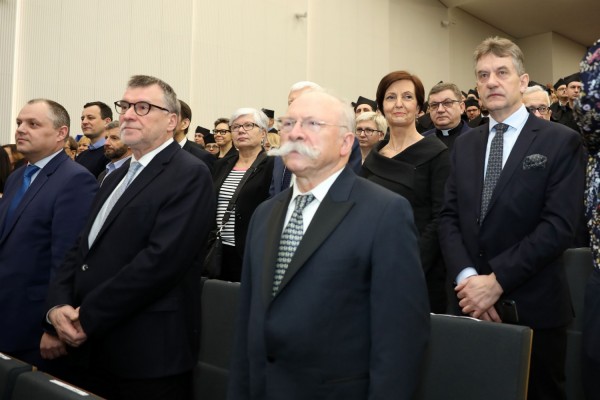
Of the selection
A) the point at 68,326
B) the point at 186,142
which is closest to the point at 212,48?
the point at 186,142

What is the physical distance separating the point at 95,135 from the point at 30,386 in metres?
3.97

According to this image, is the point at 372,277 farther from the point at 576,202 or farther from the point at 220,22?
the point at 220,22

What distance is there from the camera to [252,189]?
380 centimetres

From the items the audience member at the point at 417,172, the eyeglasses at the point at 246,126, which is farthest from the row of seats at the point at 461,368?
the eyeglasses at the point at 246,126

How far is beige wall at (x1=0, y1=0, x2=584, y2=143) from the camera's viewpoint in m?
8.27

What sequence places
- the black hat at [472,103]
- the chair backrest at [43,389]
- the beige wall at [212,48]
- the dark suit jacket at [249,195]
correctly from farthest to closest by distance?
1. the beige wall at [212,48]
2. the black hat at [472,103]
3. the dark suit jacket at [249,195]
4. the chair backrest at [43,389]

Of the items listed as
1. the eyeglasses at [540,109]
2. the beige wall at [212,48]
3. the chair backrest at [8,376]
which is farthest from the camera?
the beige wall at [212,48]

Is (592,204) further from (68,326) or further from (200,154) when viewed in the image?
(200,154)

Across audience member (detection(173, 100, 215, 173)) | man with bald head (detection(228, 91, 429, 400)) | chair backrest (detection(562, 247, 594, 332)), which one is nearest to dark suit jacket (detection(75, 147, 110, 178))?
audience member (detection(173, 100, 215, 173))

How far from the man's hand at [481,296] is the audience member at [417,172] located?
0.45 meters

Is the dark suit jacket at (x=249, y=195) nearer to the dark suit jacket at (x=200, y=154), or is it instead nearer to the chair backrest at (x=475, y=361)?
the dark suit jacket at (x=200, y=154)

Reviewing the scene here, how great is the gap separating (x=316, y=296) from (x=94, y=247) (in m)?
1.22

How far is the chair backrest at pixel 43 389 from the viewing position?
1541mm

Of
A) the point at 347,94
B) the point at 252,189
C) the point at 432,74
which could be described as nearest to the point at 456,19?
the point at 432,74
